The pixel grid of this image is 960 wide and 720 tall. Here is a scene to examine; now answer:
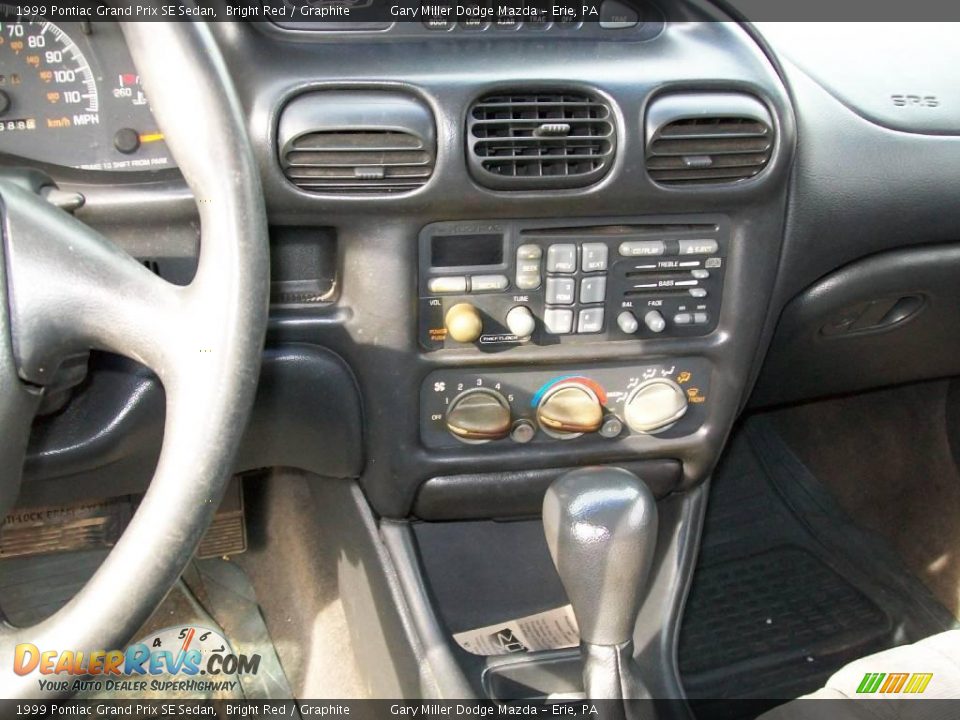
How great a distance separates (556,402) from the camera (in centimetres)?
129

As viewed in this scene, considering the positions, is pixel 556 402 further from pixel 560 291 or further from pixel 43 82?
pixel 43 82

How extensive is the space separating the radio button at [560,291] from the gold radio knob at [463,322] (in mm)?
94

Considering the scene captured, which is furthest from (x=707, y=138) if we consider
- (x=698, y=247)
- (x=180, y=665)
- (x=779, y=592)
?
(x=180, y=665)

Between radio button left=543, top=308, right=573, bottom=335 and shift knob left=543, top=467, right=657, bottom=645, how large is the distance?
0.21 meters

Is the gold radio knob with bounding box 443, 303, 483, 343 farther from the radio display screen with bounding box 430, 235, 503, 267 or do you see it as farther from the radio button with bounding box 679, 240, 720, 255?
the radio button with bounding box 679, 240, 720, 255

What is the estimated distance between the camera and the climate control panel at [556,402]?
4.15 ft

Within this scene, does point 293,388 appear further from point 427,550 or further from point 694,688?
point 694,688

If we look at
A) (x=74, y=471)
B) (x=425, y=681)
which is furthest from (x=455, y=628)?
(x=74, y=471)

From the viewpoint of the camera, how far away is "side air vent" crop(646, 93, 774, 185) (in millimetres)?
1144

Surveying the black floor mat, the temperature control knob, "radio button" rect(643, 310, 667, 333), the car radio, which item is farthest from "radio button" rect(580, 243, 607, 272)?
the black floor mat

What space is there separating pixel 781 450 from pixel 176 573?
1544 mm

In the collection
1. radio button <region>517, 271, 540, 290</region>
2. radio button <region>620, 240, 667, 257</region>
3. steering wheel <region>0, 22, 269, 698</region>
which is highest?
steering wheel <region>0, 22, 269, 698</region>

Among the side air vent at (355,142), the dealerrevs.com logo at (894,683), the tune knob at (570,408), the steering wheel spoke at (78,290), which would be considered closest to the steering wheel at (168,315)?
the steering wheel spoke at (78,290)

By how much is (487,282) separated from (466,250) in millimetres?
47
